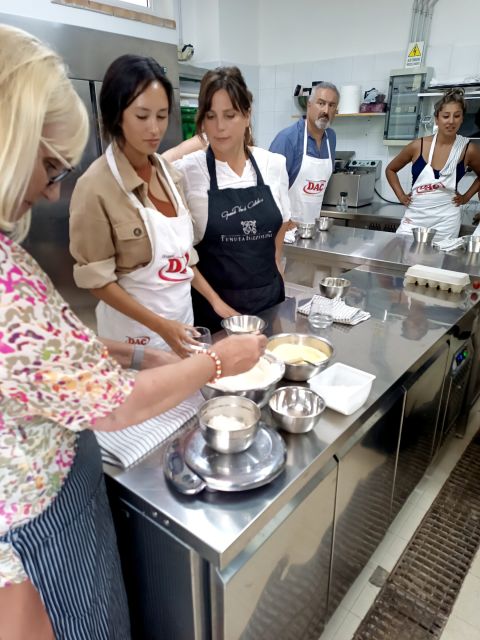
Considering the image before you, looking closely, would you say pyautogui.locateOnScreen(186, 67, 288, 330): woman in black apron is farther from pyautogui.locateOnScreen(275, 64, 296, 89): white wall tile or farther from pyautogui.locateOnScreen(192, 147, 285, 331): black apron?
pyautogui.locateOnScreen(275, 64, 296, 89): white wall tile

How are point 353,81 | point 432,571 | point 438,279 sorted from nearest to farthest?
point 432,571
point 438,279
point 353,81

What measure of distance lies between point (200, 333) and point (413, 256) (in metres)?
1.68

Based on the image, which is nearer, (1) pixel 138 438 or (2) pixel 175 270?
(1) pixel 138 438

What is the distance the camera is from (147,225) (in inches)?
55.8

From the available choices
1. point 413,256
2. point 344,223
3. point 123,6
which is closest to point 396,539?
point 413,256

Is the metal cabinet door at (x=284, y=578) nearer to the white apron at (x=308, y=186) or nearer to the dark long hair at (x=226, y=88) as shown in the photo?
the dark long hair at (x=226, y=88)

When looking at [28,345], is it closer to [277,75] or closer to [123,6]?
[123,6]

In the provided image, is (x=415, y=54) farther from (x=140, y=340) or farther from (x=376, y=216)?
(x=140, y=340)

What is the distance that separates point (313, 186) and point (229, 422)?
7.92 ft

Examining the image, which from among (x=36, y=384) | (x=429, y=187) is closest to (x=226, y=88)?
(x=36, y=384)

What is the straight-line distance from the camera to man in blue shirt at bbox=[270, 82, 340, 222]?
2.90 m

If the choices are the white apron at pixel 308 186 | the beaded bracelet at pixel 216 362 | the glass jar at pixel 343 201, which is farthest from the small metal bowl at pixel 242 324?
the glass jar at pixel 343 201

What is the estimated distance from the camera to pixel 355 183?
4008 millimetres

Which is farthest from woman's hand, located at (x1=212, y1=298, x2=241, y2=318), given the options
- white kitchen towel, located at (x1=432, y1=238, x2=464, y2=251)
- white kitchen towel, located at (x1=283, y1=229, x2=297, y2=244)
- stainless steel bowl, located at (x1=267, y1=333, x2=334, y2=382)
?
white kitchen towel, located at (x1=432, y1=238, x2=464, y2=251)
